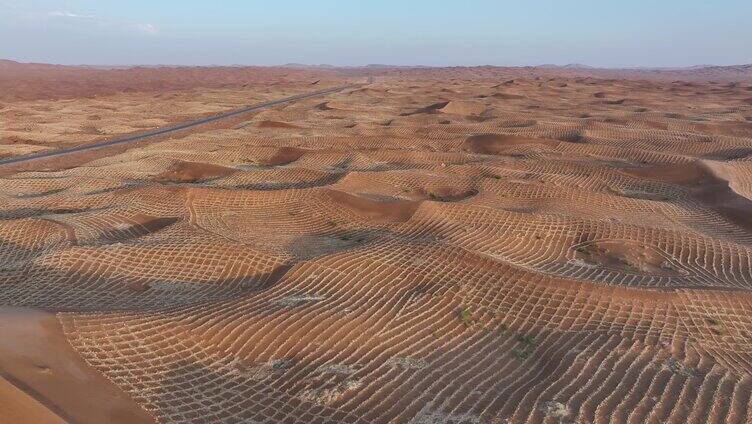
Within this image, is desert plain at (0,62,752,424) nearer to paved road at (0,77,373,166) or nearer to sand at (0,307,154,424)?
sand at (0,307,154,424)

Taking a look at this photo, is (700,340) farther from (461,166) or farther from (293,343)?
(461,166)

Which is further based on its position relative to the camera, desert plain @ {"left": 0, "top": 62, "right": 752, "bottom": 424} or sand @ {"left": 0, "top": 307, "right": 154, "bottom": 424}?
desert plain @ {"left": 0, "top": 62, "right": 752, "bottom": 424}

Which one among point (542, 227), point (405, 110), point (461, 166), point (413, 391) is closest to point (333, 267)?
point (413, 391)

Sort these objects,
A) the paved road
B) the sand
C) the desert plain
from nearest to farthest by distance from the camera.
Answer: the sand
the desert plain
the paved road

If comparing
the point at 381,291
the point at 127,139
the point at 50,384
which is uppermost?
the point at 50,384

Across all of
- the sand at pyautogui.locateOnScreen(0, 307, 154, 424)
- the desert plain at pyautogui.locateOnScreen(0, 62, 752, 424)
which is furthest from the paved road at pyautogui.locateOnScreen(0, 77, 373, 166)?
the sand at pyautogui.locateOnScreen(0, 307, 154, 424)

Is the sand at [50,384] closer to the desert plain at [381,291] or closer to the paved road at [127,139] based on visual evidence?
the desert plain at [381,291]

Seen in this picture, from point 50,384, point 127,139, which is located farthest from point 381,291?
point 127,139

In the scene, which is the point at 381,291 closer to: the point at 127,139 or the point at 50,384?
the point at 50,384

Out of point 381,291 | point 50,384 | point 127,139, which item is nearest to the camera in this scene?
point 50,384

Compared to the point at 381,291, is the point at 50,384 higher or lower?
higher
